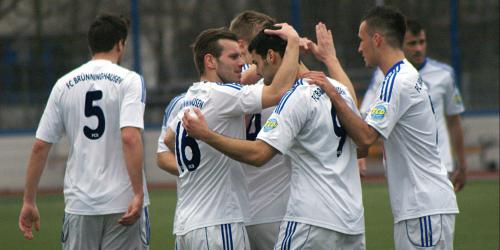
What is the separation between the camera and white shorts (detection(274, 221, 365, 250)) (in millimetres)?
5199

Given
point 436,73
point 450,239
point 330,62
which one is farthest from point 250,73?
point 436,73

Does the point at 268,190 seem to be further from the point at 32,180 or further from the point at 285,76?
the point at 32,180

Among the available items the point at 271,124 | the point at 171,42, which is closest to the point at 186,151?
the point at 271,124

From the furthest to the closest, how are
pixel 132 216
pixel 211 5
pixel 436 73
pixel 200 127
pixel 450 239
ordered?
pixel 211 5, pixel 436 73, pixel 132 216, pixel 450 239, pixel 200 127

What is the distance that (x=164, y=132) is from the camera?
248 inches

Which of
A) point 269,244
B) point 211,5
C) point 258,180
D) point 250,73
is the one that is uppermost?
point 211,5

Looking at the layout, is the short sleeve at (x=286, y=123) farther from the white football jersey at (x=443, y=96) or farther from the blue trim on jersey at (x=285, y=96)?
the white football jersey at (x=443, y=96)

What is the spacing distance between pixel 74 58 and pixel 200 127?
46.1ft

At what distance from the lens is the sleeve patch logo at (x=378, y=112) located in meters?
5.52

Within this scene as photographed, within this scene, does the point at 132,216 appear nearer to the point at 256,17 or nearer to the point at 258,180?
the point at 258,180

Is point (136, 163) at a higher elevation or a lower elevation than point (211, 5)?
lower

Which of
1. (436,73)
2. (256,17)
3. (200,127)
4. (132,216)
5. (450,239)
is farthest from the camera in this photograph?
(436,73)

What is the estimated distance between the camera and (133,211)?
6160 millimetres

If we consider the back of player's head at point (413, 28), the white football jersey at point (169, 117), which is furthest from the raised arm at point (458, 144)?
the white football jersey at point (169, 117)
